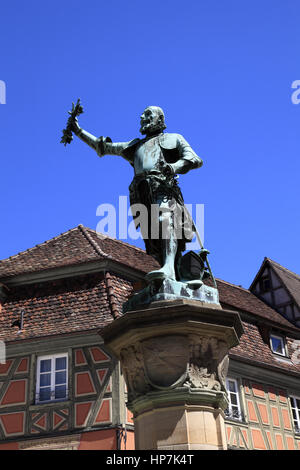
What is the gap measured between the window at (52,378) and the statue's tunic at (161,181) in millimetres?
8351

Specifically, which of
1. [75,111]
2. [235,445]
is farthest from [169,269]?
[235,445]

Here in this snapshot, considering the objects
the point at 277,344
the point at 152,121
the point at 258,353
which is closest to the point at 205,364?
the point at 152,121

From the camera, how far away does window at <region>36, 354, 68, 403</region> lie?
13.2 m

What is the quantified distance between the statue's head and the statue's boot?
1137mm

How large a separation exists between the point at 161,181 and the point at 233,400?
36.8 ft

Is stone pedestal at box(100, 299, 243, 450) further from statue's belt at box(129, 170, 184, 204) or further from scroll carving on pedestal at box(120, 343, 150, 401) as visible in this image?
statue's belt at box(129, 170, 184, 204)

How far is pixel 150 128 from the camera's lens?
19.4 ft

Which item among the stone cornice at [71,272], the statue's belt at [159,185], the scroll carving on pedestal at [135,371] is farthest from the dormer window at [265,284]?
the scroll carving on pedestal at [135,371]

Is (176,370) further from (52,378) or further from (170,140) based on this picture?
(52,378)

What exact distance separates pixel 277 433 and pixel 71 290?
6.36m

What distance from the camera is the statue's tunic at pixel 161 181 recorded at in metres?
5.49

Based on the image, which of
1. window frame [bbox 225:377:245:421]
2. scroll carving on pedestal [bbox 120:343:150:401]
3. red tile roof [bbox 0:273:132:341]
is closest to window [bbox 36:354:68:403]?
red tile roof [bbox 0:273:132:341]
